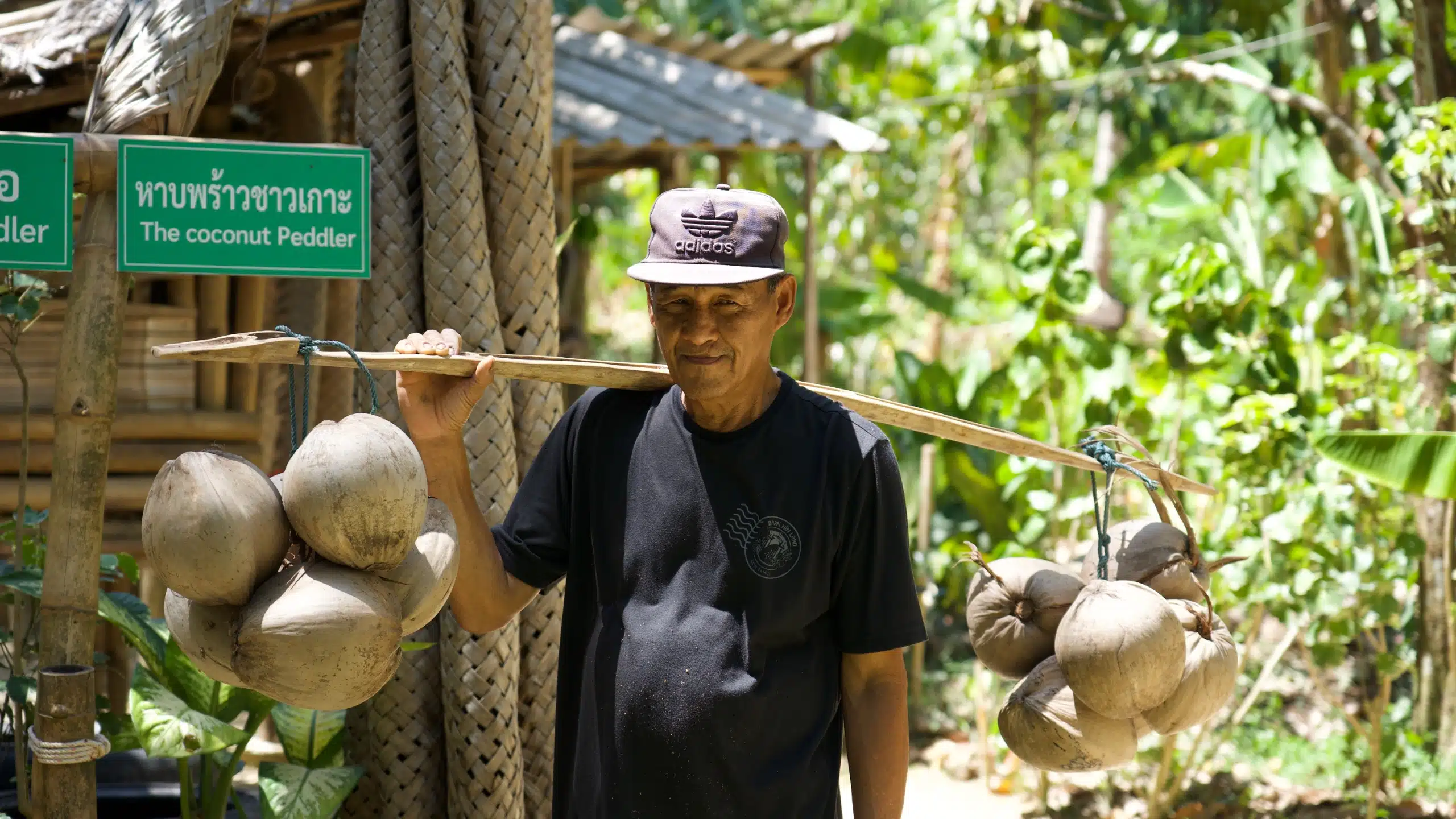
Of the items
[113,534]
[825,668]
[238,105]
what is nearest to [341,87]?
[238,105]

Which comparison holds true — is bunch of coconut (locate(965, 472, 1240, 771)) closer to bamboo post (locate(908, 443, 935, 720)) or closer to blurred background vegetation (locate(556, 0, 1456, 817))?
blurred background vegetation (locate(556, 0, 1456, 817))

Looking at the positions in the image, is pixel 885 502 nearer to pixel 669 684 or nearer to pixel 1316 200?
pixel 669 684

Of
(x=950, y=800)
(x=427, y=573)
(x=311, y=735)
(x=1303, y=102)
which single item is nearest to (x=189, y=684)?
(x=311, y=735)

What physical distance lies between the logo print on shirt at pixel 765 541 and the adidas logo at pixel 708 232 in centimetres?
43

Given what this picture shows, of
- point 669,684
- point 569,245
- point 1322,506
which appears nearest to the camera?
point 669,684

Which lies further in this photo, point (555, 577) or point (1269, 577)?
point (1269, 577)

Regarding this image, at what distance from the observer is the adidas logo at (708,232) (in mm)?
2086

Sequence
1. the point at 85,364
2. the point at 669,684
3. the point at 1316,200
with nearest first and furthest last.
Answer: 1. the point at 669,684
2. the point at 85,364
3. the point at 1316,200

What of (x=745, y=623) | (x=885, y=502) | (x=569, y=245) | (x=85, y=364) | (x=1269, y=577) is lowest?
(x=1269, y=577)

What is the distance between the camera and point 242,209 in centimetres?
256

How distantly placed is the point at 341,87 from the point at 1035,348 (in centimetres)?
322

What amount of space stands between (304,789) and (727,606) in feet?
4.87

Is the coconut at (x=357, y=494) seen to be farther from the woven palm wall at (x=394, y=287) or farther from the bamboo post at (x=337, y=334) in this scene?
the bamboo post at (x=337, y=334)

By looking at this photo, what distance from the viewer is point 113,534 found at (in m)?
4.32
